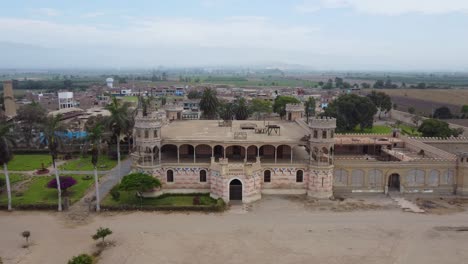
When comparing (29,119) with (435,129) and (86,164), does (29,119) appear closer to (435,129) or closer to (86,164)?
(86,164)

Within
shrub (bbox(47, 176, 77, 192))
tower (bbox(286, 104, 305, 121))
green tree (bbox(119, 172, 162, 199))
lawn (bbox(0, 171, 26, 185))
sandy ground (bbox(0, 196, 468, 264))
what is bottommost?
sandy ground (bbox(0, 196, 468, 264))

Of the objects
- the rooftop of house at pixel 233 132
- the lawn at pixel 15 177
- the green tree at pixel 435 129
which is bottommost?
the lawn at pixel 15 177

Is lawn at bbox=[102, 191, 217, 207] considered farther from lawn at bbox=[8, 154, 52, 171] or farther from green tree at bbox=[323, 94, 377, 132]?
green tree at bbox=[323, 94, 377, 132]

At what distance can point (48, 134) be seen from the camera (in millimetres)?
42125

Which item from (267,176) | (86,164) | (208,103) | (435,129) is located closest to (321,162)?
(267,176)

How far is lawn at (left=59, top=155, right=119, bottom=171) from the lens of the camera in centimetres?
6162

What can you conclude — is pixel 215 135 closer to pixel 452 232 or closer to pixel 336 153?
pixel 336 153

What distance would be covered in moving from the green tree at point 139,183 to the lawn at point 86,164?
19.3 m

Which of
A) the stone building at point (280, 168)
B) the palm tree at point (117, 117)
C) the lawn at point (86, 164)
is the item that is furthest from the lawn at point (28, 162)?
the stone building at point (280, 168)

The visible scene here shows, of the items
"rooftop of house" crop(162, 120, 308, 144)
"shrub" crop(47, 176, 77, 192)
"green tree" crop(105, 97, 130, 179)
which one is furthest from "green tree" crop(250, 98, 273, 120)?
"shrub" crop(47, 176, 77, 192)

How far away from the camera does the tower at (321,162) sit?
157ft

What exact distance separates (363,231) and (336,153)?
75.7 feet

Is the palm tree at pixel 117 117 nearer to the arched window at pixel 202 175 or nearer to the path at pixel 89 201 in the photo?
the path at pixel 89 201

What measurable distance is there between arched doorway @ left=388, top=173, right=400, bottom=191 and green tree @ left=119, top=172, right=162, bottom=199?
99.7ft
